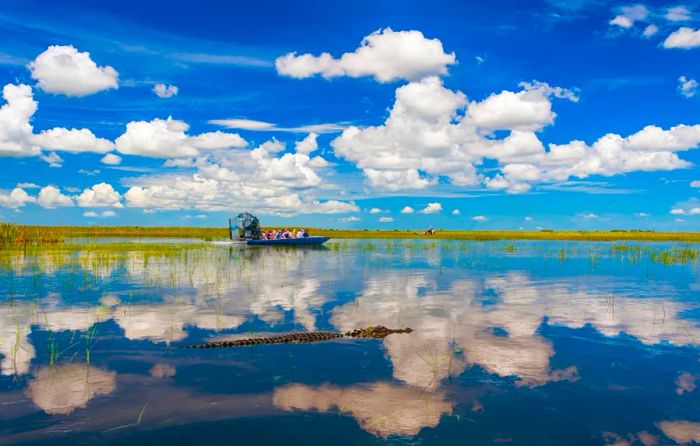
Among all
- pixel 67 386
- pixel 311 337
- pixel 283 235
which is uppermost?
pixel 283 235

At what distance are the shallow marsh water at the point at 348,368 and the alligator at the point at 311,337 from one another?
1.37 ft

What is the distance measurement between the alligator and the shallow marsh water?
419 millimetres

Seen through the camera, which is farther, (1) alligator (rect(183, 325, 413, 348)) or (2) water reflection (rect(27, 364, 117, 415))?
(1) alligator (rect(183, 325, 413, 348))

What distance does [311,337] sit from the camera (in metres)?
12.4

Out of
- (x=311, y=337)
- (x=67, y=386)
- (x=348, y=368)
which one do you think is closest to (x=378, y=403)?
(x=348, y=368)

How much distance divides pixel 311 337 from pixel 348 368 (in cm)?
233

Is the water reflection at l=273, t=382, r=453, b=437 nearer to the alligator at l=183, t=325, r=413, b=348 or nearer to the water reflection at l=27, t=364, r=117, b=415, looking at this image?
the alligator at l=183, t=325, r=413, b=348

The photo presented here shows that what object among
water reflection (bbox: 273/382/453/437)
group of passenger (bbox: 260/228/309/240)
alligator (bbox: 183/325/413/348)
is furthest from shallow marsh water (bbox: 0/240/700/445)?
group of passenger (bbox: 260/228/309/240)

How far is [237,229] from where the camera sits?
6075 cm

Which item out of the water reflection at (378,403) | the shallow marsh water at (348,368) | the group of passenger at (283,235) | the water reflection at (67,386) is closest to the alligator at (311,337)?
the shallow marsh water at (348,368)

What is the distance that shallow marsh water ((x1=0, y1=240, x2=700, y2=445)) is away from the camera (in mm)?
7586

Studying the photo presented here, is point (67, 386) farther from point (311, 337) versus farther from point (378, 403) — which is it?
point (378, 403)

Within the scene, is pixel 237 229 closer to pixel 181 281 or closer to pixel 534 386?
pixel 181 281

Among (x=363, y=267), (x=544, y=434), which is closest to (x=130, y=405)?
(x=544, y=434)
